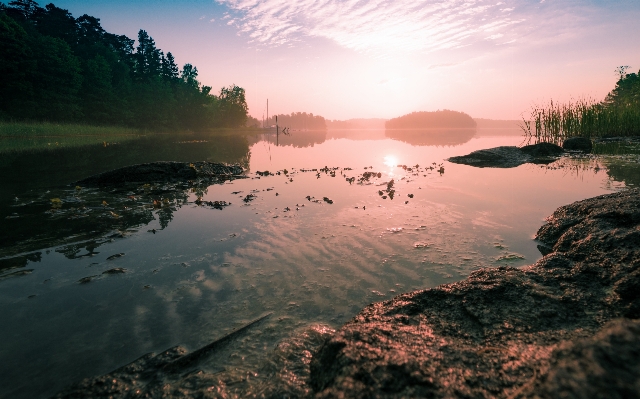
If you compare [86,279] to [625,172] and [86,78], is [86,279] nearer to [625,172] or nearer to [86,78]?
[625,172]

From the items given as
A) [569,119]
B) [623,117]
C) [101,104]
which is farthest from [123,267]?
[101,104]

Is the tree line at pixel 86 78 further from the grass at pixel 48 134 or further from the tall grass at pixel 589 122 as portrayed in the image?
the tall grass at pixel 589 122

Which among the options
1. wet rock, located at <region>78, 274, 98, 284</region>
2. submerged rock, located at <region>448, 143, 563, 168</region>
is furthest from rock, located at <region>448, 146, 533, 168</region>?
wet rock, located at <region>78, 274, 98, 284</region>

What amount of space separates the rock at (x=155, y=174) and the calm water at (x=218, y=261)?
64.3 inches

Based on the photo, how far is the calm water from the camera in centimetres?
276

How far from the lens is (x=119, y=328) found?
295cm

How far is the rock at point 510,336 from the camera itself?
1204mm

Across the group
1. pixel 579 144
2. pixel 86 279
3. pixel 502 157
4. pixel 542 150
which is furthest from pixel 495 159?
pixel 86 279

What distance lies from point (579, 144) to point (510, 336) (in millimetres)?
28413

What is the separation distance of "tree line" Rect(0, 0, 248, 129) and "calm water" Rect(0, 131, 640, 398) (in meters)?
52.3

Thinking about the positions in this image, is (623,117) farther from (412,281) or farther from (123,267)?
(123,267)

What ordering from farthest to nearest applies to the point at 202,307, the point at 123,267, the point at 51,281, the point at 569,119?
the point at 569,119
the point at 123,267
the point at 51,281
the point at 202,307

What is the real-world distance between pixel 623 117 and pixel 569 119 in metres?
5.79

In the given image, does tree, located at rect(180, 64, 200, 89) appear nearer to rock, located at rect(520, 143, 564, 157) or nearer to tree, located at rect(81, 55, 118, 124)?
tree, located at rect(81, 55, 118, 124)
